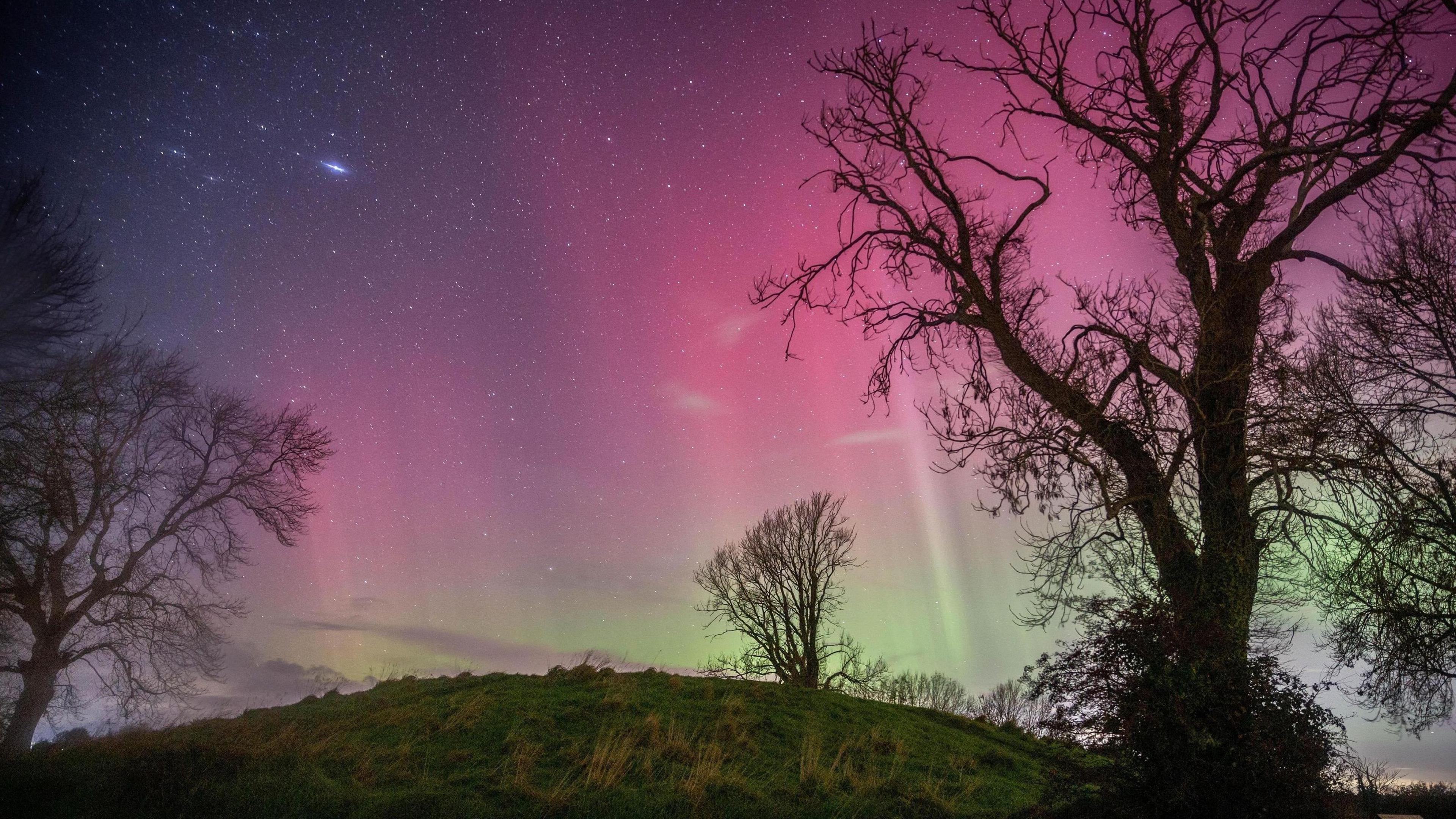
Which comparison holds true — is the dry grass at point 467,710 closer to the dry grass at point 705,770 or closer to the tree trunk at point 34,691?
the dry grass at point 705,770

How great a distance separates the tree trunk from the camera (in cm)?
1884

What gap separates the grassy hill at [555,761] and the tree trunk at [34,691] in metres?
6.01

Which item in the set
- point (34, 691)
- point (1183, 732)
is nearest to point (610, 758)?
point (1183, 732)

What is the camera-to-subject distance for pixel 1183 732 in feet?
21.7

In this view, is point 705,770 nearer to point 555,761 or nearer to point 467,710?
point 555,761

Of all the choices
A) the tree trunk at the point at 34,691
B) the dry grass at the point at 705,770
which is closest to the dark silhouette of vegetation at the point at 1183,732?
the dry grass at the point at 705,770

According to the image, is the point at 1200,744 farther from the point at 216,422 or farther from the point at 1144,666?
the point at 216,422

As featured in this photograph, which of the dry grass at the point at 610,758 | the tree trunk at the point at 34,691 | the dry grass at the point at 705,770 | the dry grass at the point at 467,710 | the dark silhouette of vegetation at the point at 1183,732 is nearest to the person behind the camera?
the dark silhouette of vegetation at the point at 1183,732

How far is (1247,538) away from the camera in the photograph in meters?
8.88

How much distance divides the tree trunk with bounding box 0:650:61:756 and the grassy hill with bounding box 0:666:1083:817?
19.7ft

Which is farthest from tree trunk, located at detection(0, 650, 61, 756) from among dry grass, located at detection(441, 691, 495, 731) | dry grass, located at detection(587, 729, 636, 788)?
dry grass, located at detection(587, 729, 636, 788)

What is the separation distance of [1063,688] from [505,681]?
11715 mm

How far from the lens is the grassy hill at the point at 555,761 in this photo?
8227mm

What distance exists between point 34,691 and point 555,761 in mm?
19212
